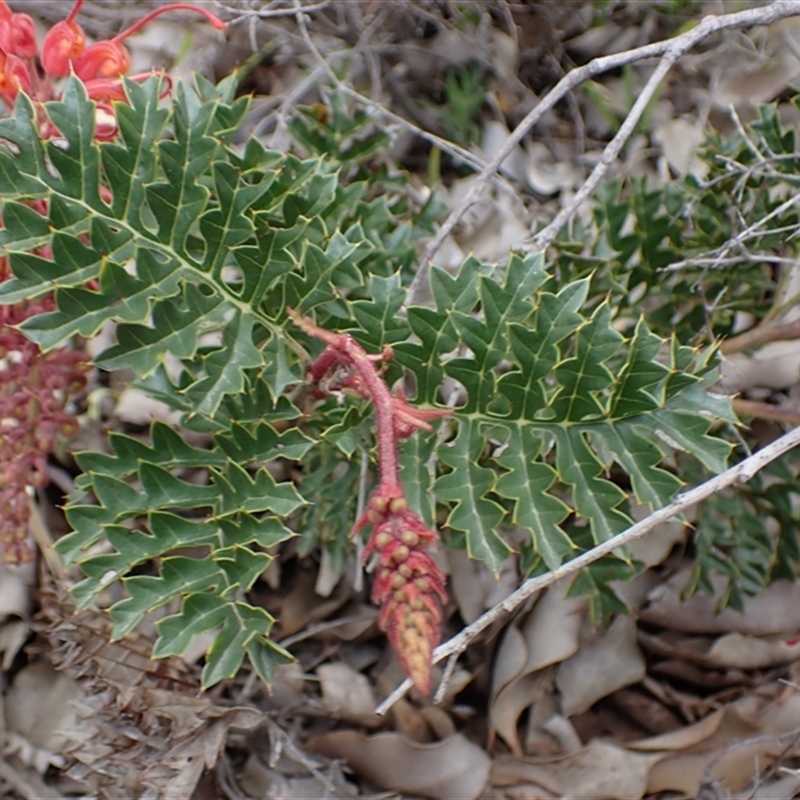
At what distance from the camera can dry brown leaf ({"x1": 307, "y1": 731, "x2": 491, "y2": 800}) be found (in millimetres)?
1464

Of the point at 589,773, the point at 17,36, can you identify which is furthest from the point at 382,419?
the point at 589,773

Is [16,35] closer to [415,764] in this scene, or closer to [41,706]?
[41,706]

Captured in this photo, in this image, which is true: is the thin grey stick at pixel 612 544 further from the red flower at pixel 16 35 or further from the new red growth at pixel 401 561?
the red flower at pixel 16 35

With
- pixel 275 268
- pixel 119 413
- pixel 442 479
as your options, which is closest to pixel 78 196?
pixel 275 268

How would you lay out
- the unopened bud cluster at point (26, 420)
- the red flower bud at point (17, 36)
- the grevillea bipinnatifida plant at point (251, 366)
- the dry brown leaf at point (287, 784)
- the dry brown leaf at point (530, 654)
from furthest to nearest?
the dry brown leaf at point (530, 654) < the dry brown leaf at point (287, 784) < the unopened bud cluster at point (26, 420) < the red flower bud at point (17, 36) < the grevillea bipinnatifida plant at point (251, 366)

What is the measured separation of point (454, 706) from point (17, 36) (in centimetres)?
127

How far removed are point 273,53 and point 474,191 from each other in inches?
41.5

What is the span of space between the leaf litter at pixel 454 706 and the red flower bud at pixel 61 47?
561 millimetres

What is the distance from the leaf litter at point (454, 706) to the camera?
139 cm

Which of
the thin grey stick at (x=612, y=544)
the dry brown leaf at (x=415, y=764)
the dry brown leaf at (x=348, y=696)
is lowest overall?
the dry brown leaf at (x=415, y=764)

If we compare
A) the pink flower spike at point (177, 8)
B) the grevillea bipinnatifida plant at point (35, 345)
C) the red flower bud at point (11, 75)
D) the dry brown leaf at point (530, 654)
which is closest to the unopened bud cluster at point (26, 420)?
the grevillea bipinnatifida plant at point (35, 345)

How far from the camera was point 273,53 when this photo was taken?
2.16 meters

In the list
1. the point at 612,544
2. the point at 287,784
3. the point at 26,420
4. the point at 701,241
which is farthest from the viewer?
the point at 701,241

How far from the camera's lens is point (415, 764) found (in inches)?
58.0
